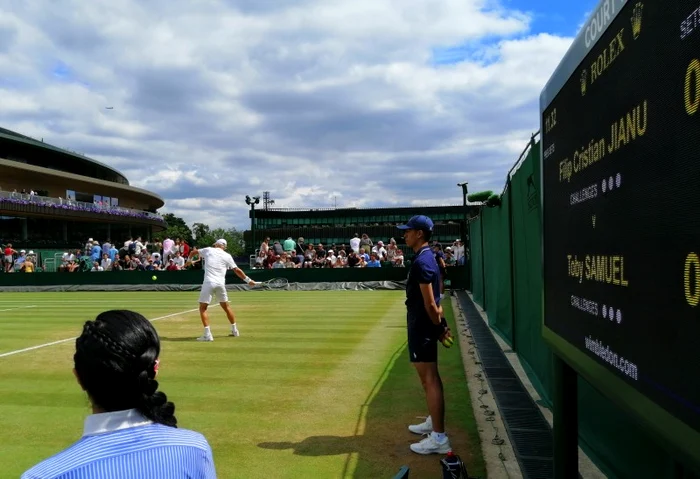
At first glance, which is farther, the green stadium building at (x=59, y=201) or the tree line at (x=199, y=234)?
the tree line at (x=199, y=234)

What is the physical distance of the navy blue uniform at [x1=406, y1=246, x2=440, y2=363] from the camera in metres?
4.93

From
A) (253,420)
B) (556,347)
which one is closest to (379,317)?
(253,420)

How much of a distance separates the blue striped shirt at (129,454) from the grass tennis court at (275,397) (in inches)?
119

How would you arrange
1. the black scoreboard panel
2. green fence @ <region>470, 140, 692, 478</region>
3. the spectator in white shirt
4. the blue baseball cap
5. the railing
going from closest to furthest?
the black scoreboard panel
green fence @ <region>470, 140, 692, 478</region>
the blue baseball cap
the spectator in white shirt
the railing

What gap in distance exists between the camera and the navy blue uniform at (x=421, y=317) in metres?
4.93

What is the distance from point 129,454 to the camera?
1.62m

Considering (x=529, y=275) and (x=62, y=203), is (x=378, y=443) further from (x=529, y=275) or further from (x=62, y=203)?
(x=62, y=203)

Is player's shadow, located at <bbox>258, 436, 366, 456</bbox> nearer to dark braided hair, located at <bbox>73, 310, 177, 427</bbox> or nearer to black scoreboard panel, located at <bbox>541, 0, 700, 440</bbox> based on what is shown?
black scoreboard panel, located at <bbox>541, 0, 700, 440</bbox>

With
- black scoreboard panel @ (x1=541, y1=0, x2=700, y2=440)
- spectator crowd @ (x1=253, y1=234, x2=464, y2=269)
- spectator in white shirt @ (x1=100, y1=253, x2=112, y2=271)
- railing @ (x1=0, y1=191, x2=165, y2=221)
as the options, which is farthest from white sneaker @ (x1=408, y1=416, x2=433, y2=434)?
railing @ (x1=0, y1=191, x2=165, y2=221)

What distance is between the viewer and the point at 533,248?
→ 7227 mm

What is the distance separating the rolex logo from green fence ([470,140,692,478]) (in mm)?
1577

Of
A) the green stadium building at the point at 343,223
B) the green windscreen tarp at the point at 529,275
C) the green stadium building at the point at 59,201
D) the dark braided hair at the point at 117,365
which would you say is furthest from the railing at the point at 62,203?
the dark braided hair at the point at 117,365

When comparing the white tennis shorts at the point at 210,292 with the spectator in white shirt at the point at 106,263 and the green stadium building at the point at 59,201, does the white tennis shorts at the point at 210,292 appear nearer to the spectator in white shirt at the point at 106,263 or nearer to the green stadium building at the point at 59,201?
the spectator in white shirt at the point at 106,263

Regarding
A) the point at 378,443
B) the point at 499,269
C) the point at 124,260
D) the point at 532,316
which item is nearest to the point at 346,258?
the point at 124,260
